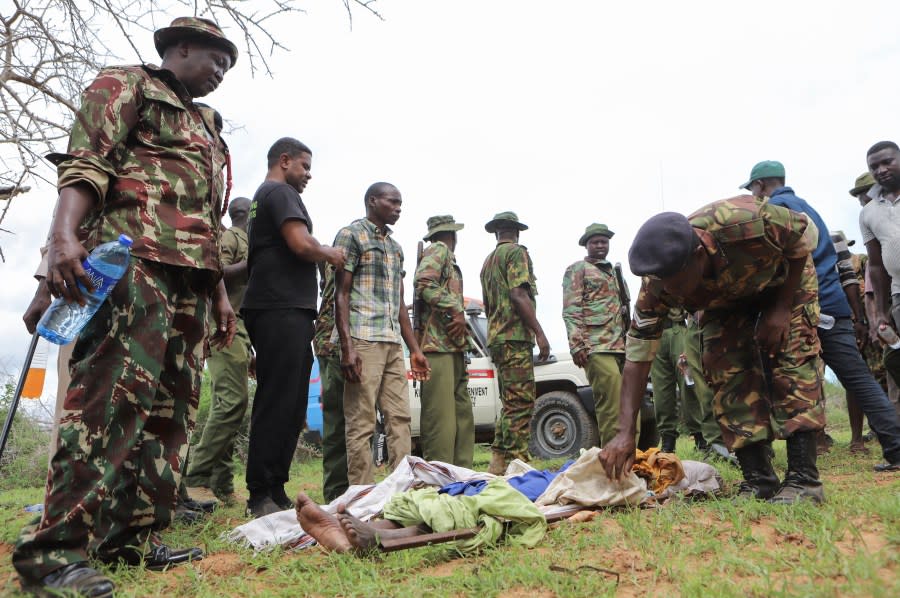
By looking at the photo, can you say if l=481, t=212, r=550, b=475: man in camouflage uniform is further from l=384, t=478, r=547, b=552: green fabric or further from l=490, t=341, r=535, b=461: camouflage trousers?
l=384, t=478, r=547, b=552: green fabric

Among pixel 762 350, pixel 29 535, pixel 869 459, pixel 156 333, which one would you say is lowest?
pixel 869 459

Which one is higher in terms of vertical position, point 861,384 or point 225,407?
point 225,407

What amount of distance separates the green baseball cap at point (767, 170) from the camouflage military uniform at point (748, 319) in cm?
209

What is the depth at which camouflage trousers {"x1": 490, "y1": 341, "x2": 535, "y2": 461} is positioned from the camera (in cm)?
585

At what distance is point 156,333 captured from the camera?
8.55 feet

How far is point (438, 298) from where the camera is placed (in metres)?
5.52

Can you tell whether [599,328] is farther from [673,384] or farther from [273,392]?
[273,392]

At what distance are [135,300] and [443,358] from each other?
316 cm

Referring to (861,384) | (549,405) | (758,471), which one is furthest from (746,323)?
(549,405)

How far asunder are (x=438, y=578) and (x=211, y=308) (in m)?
1.78

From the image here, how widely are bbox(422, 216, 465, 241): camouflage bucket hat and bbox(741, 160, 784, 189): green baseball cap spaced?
239 cm

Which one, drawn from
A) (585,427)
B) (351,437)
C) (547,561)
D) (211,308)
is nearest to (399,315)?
(351,437)

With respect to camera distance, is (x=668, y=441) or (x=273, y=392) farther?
(x=668, y=441)

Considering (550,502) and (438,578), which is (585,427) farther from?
(438,578)
